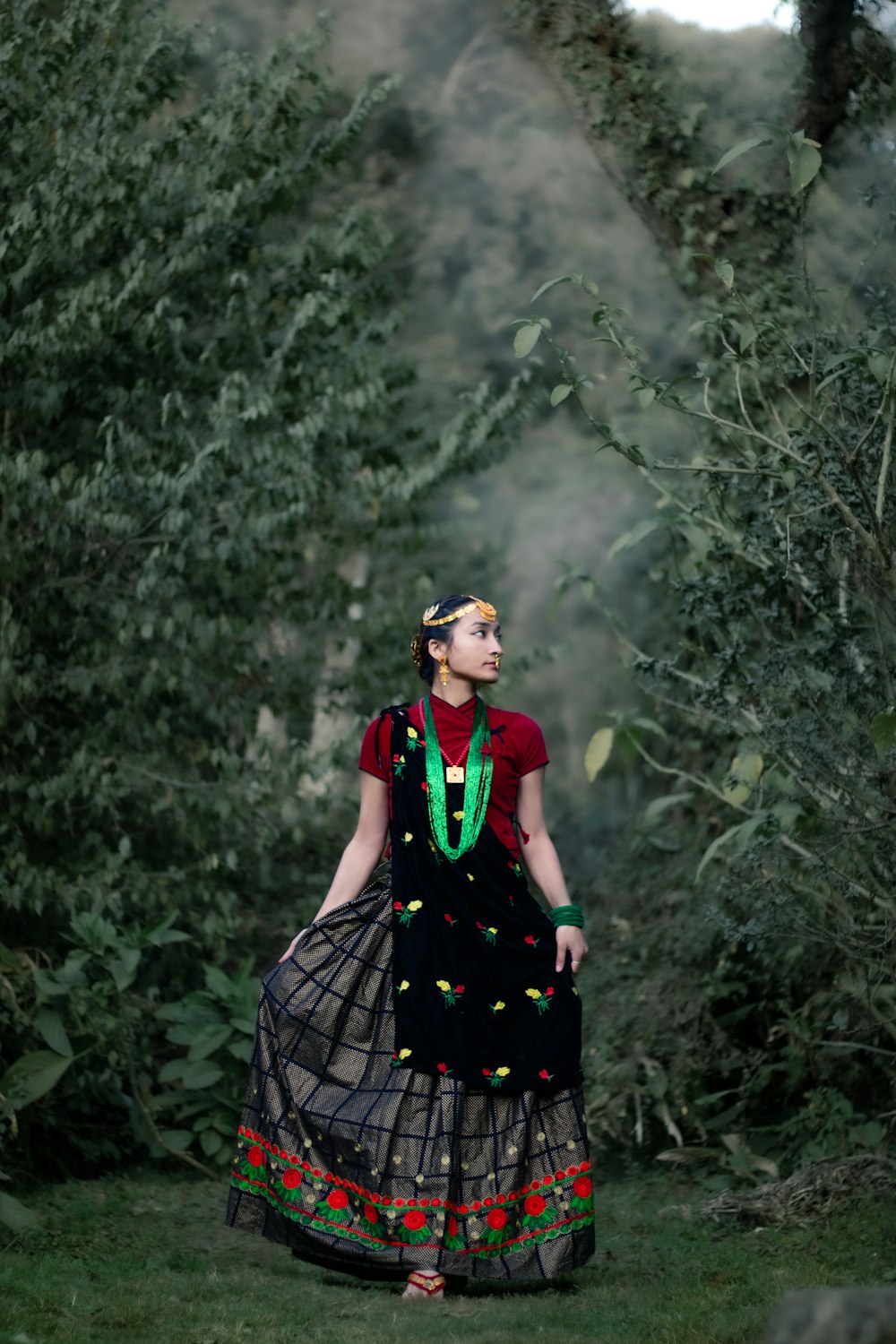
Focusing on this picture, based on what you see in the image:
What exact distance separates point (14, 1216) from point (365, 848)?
1.45 m

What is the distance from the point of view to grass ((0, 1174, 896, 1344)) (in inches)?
137

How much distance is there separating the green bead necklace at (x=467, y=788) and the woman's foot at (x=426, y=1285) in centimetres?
108

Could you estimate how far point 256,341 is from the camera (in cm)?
701

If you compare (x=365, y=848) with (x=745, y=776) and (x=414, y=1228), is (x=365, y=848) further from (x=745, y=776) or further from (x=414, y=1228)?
(x=745, y=776)

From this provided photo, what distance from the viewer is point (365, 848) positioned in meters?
4.35

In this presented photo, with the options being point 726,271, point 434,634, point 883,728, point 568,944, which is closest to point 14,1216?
point 568,944

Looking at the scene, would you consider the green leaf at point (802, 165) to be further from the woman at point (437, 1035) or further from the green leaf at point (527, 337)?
the woman at point (437, 1035)

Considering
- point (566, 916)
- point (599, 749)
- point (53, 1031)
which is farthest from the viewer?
point (599, 749)

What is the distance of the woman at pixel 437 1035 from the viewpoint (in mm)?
4078

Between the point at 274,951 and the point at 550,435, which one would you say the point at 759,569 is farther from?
the point at 550,435

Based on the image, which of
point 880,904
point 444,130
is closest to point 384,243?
point 880,904

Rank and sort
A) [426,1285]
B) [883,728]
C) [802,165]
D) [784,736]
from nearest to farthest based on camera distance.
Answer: [802,165] → [883,728] → [426,1285] → [784,736]

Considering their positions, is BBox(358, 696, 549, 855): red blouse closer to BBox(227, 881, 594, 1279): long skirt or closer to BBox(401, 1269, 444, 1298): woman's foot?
BBox(227, 881, 594, 1279): long skirt

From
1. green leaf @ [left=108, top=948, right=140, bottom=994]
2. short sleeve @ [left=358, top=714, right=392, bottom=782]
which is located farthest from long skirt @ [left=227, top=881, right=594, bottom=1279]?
green leaf @ [left=108, top=948, right=140, bottom=994]
